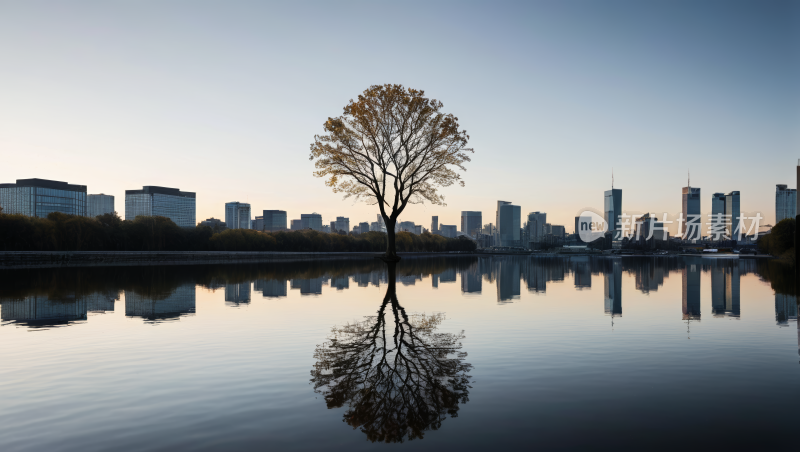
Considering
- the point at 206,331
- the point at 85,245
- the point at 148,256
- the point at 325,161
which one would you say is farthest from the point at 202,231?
the point at 206,331

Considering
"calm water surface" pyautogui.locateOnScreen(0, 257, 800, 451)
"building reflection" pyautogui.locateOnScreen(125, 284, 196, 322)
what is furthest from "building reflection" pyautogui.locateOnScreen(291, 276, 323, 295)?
"calm water surface" pyautogui.locateOnScreen(0, 257, 800, 451)

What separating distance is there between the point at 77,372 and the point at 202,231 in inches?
3441

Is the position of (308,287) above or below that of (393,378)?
below

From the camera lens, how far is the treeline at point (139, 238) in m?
60.9

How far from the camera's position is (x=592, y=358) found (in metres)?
8.15

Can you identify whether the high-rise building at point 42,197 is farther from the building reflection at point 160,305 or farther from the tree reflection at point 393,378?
the tree reflection at point 393,378

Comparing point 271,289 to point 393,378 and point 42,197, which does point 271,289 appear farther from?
point 42,197

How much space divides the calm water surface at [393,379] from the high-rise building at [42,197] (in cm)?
18517

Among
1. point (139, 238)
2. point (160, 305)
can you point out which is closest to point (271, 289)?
point (160, 305)

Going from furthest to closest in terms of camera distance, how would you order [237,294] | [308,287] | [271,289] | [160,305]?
[308,287] < [271,289] < [237,294] < [160,305]

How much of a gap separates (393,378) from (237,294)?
1300cm

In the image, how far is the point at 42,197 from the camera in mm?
166500

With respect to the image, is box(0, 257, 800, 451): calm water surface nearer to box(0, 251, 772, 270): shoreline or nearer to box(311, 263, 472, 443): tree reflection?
box(311, 263, 472, 443): tree reflection

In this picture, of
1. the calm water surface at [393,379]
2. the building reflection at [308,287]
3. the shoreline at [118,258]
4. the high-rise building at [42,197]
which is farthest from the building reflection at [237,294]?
the high-rise building at [42,197]
